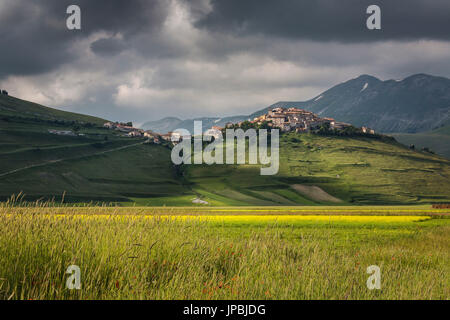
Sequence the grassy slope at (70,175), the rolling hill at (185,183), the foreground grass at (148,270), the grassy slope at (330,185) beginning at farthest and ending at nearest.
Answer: the grassy slope at (330,185) → the rolling hill at (185,183) → the grassy slope at (70,175) → the foreground grass at (148,270)

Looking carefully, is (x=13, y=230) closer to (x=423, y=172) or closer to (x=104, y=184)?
(x=104, y=184)

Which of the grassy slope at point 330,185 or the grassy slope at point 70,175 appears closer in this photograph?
the grassy slope at point 70,175

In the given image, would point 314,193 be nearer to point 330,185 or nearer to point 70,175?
point 330,185

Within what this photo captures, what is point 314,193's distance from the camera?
172 meters

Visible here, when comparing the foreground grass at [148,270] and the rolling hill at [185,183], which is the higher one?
A: the foreground grass at [148,270]

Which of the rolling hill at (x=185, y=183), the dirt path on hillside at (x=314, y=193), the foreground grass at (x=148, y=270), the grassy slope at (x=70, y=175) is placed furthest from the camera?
the dirt path on hillside at (x=314, y=193)

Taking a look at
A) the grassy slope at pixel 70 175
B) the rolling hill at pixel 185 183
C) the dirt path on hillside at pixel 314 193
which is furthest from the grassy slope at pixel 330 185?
the grassy slope at pixel 70 175

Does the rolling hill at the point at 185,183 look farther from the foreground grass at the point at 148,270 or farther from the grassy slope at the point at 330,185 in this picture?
the foreground grass at the point at 148,270

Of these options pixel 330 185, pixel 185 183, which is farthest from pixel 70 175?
pixel 330 185

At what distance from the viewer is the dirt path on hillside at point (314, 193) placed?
545 ft

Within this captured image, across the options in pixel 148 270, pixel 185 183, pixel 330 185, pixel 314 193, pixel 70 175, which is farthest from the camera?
pixel 185 183

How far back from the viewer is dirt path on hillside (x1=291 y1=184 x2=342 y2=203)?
166m

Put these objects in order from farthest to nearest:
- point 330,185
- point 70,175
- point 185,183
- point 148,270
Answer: point 185,183 → point 330,185 → point 70,175 → point 148,270
